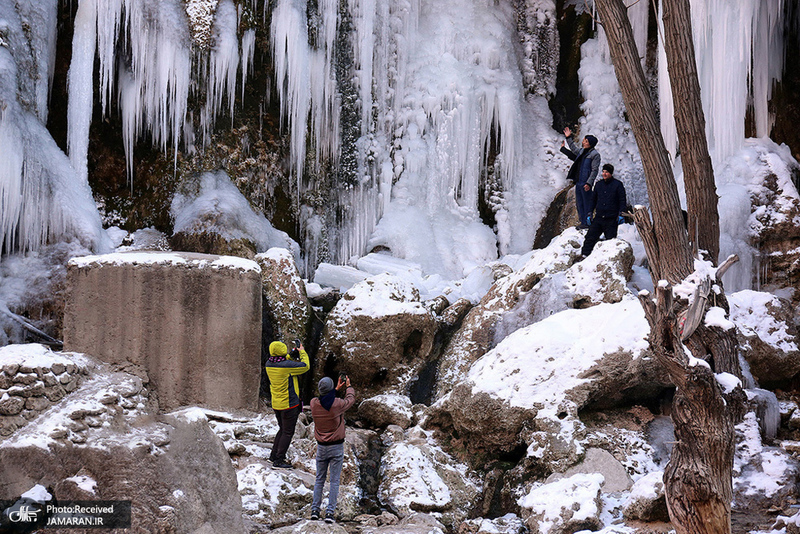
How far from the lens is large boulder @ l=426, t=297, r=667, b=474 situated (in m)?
6.61

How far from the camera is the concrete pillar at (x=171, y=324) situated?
7.67 meters

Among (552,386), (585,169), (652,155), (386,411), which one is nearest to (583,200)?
(585,169)

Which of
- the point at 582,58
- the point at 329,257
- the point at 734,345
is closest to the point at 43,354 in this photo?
the point at 734,345

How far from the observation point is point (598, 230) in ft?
29.0

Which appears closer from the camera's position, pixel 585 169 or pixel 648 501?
pixel 648 501

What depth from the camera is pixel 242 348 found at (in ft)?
25.5

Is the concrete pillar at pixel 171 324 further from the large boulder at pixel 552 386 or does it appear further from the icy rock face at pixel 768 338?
the icy rock face at pixel 768 338

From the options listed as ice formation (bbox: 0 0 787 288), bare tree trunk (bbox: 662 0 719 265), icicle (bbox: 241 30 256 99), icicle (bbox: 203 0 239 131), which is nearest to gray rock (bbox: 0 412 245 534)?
bare tree trunk (bbox: 662 0 719 265)

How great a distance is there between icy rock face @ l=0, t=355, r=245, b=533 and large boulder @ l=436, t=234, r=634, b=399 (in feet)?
13.2

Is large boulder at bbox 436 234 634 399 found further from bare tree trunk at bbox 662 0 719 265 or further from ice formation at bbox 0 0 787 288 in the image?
bare tree trunk at bbox 662 0 719 265

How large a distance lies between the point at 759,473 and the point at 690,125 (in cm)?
321

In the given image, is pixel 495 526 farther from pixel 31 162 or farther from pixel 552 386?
pixel 31 162

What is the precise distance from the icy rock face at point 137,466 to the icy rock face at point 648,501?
285 cm

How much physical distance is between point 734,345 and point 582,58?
10.0 meters
